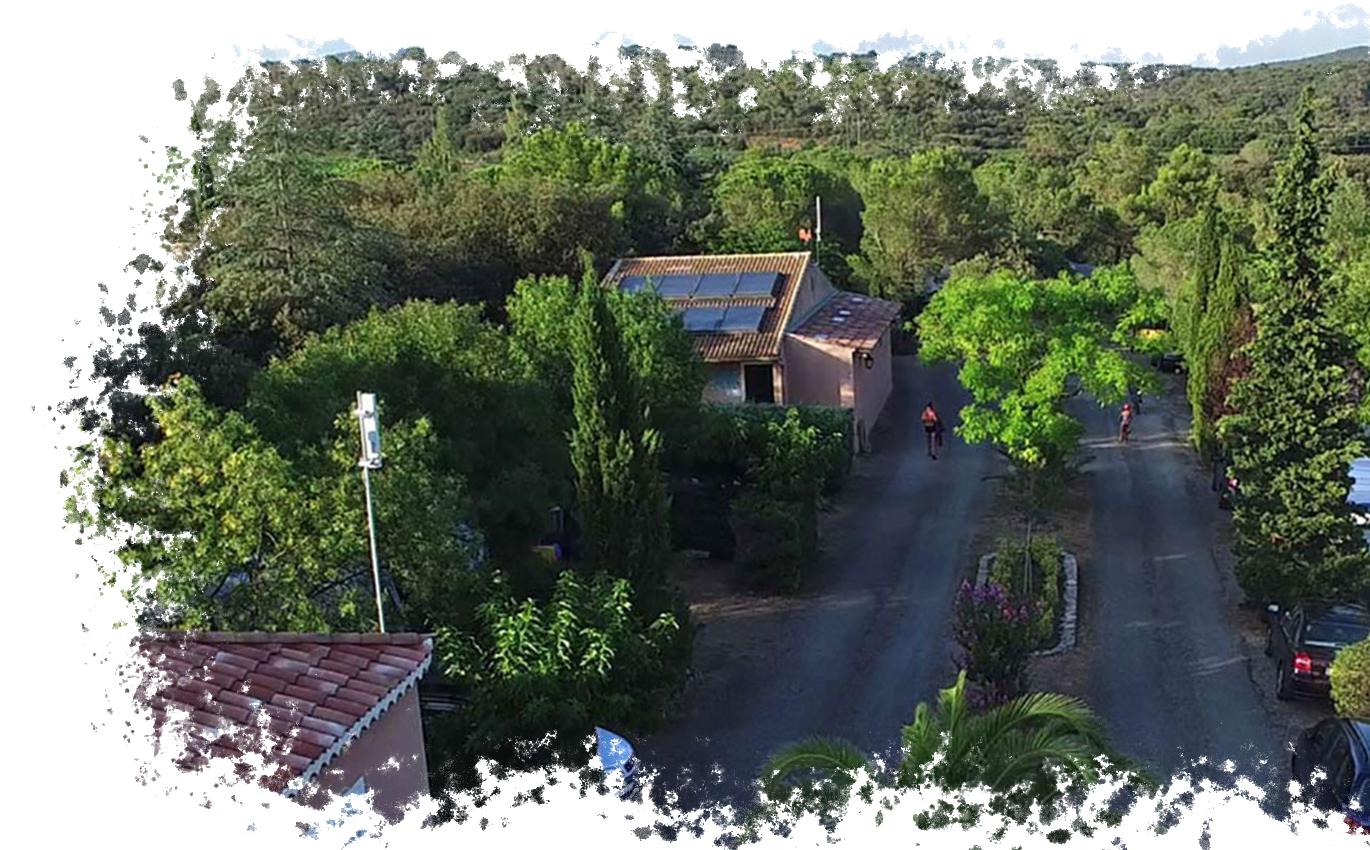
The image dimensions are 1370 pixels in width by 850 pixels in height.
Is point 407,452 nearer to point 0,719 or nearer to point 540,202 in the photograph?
point 0,719

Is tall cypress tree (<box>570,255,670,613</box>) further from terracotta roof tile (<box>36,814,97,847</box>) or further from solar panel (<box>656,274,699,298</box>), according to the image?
solar panel (<box>656,274,699,298</box>)

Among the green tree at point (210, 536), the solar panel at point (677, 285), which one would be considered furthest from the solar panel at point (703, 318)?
the green tree at point (210, 536)

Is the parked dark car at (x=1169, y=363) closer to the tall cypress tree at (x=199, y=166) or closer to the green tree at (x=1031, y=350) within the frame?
the green tree at (x=1031, y=350)

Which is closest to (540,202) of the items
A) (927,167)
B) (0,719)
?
(927,167)

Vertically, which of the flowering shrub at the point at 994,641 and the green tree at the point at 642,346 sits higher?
the green tree at the point at 642,346

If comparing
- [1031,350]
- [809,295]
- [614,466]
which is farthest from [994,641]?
[809,295]

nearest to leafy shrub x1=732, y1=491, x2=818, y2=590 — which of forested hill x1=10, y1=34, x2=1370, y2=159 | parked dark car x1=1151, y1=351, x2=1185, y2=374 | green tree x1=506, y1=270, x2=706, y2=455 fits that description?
green tree x1=506, y1=270, x2=706, y2=455
